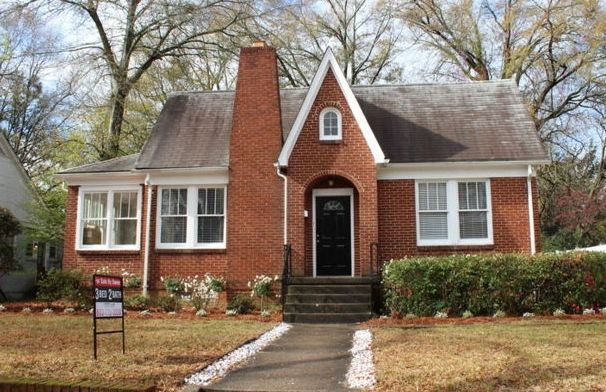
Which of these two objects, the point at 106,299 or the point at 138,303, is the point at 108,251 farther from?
the point at 106,299

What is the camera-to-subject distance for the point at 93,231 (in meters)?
17.7

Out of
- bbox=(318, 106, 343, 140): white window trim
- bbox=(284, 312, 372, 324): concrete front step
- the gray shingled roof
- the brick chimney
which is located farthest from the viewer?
the gray shingled roof

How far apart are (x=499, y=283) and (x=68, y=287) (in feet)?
35.5

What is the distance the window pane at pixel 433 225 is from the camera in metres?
15.9

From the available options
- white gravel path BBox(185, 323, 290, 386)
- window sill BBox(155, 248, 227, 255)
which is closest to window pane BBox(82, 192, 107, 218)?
window sill BBox(155, 248, 227, 255)

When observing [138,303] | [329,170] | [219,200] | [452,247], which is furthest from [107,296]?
[452,247]

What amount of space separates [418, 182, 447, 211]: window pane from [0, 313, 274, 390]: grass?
6.19m

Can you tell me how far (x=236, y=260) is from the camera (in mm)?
15570

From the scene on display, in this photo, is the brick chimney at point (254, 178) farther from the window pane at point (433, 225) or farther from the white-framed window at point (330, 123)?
the window pane at point (433, 225)

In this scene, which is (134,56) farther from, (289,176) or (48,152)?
(289,176)

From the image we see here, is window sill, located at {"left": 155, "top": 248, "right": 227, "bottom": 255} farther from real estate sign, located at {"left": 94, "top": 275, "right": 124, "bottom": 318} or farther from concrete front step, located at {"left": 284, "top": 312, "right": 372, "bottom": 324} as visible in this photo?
real estate sign, located at {"left": 94, "top": 275, "right": 124, "bottom": 318}

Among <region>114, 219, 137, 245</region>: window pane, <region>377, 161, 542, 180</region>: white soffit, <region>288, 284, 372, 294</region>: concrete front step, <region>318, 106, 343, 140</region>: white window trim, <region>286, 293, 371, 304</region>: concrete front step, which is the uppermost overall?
<region>318, 106, 343, 140</region>: white window trim

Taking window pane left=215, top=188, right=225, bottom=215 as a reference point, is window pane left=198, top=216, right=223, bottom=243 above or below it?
below

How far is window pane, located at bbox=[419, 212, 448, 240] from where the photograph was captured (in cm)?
1594
